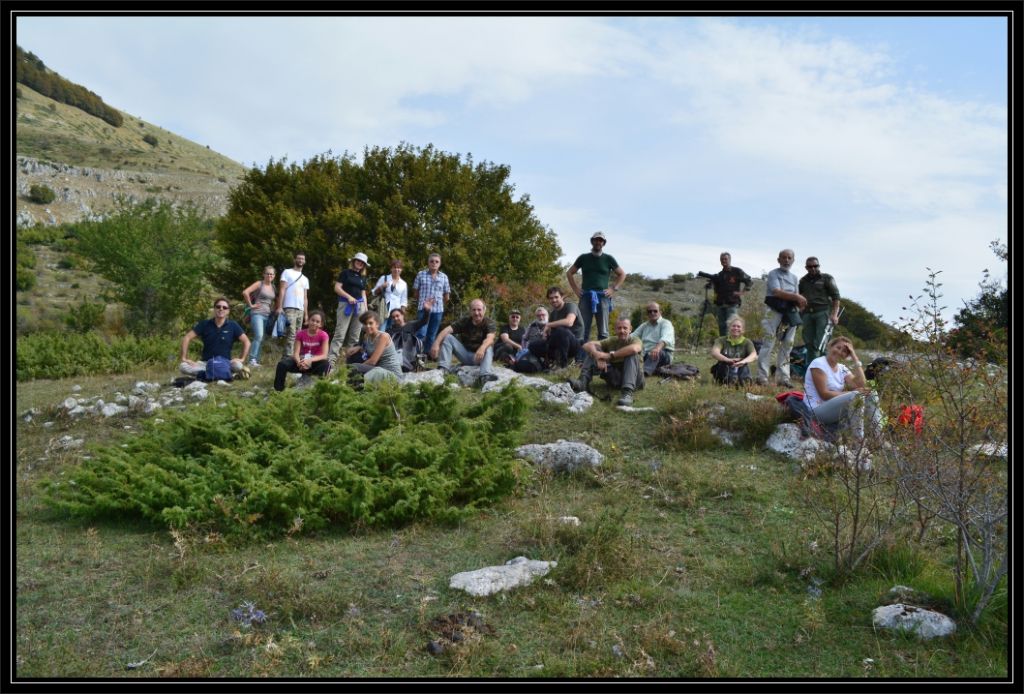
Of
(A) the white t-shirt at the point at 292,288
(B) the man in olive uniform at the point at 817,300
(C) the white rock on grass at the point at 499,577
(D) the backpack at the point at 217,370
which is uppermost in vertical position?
(B) the man in olive uniform at the point at 817,300

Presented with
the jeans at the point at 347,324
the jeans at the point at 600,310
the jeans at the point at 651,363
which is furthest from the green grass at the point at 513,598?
the jeans at the point at 347,324

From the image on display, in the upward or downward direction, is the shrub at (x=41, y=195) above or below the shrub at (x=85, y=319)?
above

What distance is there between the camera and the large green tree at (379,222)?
19422 mm

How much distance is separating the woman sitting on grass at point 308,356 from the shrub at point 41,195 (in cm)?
5413

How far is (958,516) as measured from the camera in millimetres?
4121

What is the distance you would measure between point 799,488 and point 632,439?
205 cm

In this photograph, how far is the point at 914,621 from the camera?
396 cm

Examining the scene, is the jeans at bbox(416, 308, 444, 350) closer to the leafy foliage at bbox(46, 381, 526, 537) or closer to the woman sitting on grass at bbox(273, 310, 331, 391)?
the woman sitting on grass at bbox(273, 310, 331, 391)

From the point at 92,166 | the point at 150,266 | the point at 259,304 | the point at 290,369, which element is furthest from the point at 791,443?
the point at 92,166

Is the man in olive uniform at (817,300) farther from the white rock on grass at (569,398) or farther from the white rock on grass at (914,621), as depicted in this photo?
the white rock on grass at (914,621)

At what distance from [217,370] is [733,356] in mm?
7608

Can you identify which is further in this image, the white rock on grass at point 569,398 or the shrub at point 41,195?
the shrub at point 41,195

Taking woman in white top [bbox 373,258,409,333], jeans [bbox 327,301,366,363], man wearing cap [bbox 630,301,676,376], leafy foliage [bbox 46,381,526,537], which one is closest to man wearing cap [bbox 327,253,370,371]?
jeans [bbox 327,301,366,363]

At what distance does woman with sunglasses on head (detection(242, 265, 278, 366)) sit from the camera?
12766 mm
